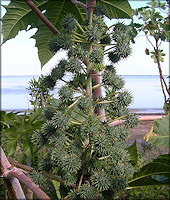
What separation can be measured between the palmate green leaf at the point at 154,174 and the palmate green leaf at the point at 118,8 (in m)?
0.45

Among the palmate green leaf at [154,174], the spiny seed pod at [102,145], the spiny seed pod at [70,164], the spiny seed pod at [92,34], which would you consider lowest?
the palmate green leaf at [154,174]

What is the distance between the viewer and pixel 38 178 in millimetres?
469

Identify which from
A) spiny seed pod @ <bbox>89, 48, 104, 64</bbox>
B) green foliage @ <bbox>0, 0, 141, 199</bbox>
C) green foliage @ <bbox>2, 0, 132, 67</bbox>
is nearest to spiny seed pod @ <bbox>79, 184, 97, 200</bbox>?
green foliage @ <bbox>0, 0, 141, 199</bbox>

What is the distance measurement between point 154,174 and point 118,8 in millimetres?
511

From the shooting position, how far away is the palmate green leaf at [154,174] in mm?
684

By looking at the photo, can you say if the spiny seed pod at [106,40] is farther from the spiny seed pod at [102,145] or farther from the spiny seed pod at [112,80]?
the spiny seed pod at [102,145]

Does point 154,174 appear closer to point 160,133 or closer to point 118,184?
point 160,133

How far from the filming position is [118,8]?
86 centimetres

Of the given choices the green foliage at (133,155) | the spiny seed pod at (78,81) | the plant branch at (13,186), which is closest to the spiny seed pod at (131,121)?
the spiny seed pod at (78,81)

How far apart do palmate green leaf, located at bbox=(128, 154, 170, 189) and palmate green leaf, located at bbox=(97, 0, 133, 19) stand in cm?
45

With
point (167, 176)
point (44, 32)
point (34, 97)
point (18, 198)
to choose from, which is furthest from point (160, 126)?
point (34, 97)

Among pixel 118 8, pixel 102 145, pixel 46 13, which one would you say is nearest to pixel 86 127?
pixel 102 145

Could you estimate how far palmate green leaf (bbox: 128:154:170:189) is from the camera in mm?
684

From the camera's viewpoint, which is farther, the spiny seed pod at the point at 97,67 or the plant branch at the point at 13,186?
the plant branch at the point at 13,186
